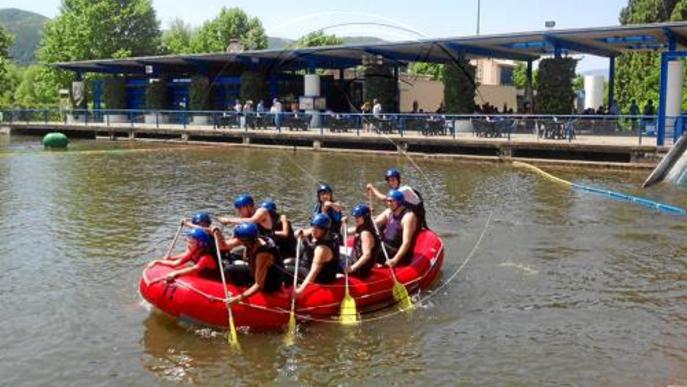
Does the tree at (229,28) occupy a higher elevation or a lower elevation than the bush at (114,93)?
higher

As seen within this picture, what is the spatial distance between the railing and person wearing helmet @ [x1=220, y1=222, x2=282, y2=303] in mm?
17679

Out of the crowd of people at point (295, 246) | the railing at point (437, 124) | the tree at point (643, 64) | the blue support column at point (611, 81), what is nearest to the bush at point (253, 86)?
the railing at point (437, 124)

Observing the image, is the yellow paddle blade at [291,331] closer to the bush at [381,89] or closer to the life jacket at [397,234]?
the life jacket at [397,234]

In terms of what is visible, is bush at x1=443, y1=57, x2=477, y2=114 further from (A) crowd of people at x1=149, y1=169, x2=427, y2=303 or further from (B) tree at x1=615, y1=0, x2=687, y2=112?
(A) crowd of people at x1=149, y1=169, x2=427, y2=303

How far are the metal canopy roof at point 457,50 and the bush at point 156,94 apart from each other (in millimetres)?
1040

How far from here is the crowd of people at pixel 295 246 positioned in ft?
26.9

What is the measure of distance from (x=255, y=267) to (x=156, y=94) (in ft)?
122

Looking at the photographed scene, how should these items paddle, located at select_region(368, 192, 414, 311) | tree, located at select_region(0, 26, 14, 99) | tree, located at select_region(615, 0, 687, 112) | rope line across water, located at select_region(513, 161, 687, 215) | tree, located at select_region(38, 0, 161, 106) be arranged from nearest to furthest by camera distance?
1. paddle, located at select_region(368, 192, 414, 311)
2. rope line across water, located at select_region(513, 161, 687, 215)
3. tree, located at select_region(615, 0, 687, 112)
4. tree, located at select_region(0, 26, 14, 99)
5. tree, located at select_region(38, 0, 161, 106)

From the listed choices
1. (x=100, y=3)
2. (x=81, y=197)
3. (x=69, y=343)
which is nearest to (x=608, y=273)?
(x=69, y=343)

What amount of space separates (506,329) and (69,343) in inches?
187

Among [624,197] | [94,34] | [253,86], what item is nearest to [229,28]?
[94,34]

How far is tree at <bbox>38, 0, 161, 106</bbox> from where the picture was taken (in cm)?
5841

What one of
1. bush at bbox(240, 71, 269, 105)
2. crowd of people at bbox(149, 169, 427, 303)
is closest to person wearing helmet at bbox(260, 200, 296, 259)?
crowd of people at bbox(149, 169, 427, 303)

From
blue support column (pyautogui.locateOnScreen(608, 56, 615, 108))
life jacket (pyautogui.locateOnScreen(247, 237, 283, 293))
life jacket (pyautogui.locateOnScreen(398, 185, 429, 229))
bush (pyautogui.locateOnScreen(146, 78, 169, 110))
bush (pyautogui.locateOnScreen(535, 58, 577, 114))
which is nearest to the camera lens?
life jacket (pyautogui.locateOnScreen(247, 237, 283, 293))
